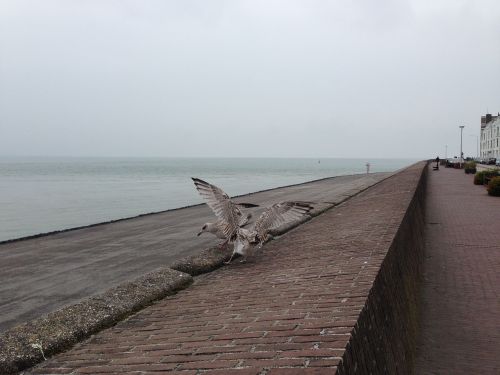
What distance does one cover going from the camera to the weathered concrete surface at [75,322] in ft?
12.7

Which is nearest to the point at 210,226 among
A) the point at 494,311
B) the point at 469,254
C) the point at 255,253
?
the point at 255,253

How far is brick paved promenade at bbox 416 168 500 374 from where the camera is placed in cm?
630

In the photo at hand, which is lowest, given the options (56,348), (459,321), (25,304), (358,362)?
(459,321)

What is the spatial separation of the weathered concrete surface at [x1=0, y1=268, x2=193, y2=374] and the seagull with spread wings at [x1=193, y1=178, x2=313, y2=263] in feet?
3.82

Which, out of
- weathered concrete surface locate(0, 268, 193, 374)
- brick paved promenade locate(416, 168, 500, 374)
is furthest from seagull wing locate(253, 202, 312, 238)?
brick paved promenade locate(416, 168, 500, 374)

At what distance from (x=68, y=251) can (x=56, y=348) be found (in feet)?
28.6

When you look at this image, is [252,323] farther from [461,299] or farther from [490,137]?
[490,137]

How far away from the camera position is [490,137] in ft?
366

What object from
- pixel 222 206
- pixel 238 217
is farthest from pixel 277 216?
pixel 222 206

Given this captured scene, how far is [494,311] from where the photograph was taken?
780 cm

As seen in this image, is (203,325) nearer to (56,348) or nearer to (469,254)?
(56,348)

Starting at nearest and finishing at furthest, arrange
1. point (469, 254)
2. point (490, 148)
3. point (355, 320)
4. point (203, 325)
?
point (355, 320) → point (203, 325) → point (469, 254) → point (490, 148)

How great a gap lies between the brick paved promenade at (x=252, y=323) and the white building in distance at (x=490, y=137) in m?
100

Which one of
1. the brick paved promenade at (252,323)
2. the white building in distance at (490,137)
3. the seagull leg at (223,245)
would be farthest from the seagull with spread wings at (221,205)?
the white building in distance at (490,137)
